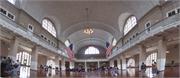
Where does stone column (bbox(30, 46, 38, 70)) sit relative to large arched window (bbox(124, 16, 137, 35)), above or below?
below

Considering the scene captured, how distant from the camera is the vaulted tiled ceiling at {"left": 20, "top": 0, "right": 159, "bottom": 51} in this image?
2542 centimetres

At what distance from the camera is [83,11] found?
33156 mm

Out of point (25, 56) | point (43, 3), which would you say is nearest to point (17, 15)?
point (43, 3)

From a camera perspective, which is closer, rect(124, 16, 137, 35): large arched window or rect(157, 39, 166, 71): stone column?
rect(157, 39, 166, 71): stone column

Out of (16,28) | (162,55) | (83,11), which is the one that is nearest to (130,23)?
(83,11)

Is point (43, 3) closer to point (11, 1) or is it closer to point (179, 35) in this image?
point (11, 1)

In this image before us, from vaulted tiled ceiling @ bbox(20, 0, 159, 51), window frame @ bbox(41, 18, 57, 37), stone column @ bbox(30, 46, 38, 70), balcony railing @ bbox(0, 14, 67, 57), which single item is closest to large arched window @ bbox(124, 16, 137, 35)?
vaulted tiled ceiling @ bbox(20, 0, 159, 51)

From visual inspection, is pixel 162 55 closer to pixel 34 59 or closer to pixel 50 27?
pixel 34 59

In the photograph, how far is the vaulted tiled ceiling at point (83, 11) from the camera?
25422mm

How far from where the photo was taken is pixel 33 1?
24547 mm

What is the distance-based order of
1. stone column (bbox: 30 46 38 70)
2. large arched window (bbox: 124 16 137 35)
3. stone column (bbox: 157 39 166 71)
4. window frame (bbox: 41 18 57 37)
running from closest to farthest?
stone column (bbox: 157 39 166 71) → stone column (bbox: 30 46 38 70) → large arched window (bbox: 124 16 137 35) → window frame (bbox: 41 18 57 37)

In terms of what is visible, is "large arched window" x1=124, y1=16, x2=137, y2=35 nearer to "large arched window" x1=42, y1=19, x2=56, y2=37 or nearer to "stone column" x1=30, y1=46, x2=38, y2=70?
"large arched window" x1=42, y1=19, x2=56, y2=37

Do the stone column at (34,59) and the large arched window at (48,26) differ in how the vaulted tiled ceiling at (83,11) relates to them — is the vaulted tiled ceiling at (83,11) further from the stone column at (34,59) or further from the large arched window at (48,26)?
the stone column at (34,59)

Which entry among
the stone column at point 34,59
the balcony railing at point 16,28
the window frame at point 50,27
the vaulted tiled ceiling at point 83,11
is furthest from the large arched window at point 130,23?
the stone column at point 34,59
